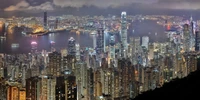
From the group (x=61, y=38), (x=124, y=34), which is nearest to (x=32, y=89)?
(x=61, y=38)

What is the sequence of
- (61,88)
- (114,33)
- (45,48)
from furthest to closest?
(114,33) < (45,48) < (61,88)

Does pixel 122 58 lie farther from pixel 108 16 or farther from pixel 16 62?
pixel 16 62

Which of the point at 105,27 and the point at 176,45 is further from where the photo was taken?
the point at 176,45

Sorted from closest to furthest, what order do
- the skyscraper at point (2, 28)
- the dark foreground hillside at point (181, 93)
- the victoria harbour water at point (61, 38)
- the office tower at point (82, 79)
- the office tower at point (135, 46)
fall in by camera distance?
the dark foreground hillside at point (181, 93) → the office tower at point (82, 79) → the skyscraper at point (2, 28) → the victoria harbour water at point (61, 38) → the office tower at point (135, 46)

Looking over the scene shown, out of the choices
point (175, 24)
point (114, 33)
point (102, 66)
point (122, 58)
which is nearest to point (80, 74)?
point (102, 66)

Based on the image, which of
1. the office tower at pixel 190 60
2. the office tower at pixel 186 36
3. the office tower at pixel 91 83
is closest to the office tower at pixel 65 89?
the office tower at pixel 91 83

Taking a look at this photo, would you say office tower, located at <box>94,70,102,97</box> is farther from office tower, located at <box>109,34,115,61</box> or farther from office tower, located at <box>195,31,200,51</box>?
office tower, located at <box>195,31,200,51</box>

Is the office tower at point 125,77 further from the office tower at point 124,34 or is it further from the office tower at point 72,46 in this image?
the office tower at point 72,46

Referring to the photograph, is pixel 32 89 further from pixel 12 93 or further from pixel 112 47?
pixel 112 47
